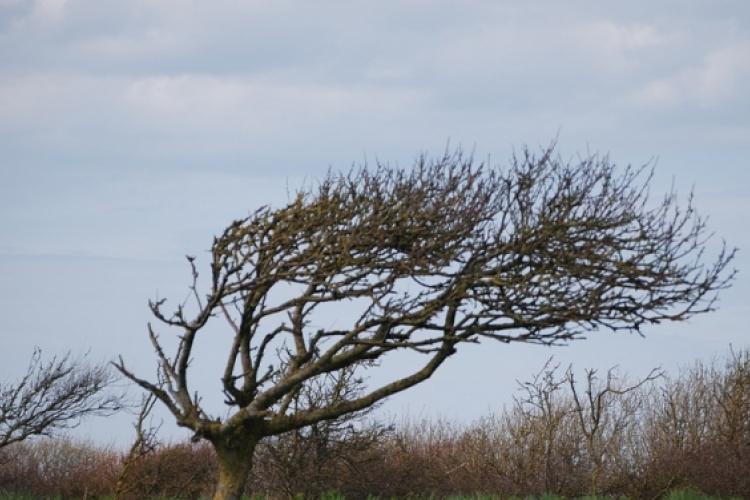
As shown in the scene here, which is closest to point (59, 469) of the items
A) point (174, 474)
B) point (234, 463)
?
point (174, 474)

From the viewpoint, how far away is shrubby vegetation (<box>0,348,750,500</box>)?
68.4 ft

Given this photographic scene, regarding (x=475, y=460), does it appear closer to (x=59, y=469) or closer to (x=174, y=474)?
(x=174, y=474)

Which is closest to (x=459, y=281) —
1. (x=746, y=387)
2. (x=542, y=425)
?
(x=542, y=425)

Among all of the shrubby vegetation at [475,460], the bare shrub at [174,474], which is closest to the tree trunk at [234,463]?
the shrubby vegetation at [475,460]

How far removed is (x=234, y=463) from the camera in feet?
50.7

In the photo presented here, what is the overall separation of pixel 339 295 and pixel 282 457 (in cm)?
698

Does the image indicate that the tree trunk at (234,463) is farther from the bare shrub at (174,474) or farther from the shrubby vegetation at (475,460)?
the bare shrub at (174,474)

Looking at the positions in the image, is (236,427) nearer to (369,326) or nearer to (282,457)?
(369,326)

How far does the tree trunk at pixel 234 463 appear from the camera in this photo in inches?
605

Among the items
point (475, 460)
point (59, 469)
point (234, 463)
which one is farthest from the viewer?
point (59, 469)

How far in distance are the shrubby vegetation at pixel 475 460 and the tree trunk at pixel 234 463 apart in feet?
7.95

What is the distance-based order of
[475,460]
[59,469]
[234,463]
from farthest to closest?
[59,469], [475,460], [234,463]

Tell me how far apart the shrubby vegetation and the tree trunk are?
2.42 meters

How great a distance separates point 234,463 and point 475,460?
41.9 ft
